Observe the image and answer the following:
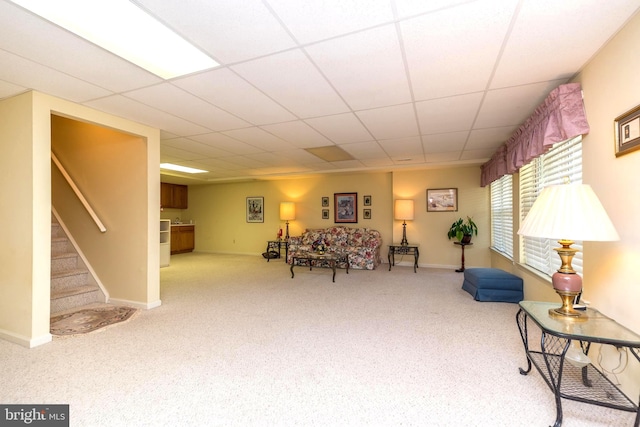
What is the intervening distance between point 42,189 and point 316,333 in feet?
9.13

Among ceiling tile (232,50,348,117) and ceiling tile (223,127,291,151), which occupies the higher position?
ceiling tile (232,50,348,117)

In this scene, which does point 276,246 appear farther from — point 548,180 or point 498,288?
point 548,180

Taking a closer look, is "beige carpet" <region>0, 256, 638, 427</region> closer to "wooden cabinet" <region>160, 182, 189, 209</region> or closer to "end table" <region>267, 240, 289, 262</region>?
"end table" <region>267, 240, 289, 262</region>

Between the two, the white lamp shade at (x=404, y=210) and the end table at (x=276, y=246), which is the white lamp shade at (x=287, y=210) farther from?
the white lamp shade at (x=404, y=210)

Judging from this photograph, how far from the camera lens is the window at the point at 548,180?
234 centimetres

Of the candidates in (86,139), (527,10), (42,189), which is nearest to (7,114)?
(42,189)

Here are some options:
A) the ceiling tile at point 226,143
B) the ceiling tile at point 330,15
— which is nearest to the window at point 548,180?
the ceiling tile at point 330,15

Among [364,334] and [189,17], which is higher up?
[189,17]

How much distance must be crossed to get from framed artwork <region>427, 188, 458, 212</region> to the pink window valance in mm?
2394

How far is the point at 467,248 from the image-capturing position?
593 centimetres

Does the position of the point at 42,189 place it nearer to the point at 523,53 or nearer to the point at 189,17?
the point at 189,17

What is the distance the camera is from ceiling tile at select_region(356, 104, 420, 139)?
113 inches

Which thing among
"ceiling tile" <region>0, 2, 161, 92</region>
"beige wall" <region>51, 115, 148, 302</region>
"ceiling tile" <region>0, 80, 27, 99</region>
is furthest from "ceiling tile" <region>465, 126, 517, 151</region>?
"ceiling tile" <region>0, 80, 27, 99</region>

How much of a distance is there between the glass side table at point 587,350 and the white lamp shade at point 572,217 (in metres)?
0.48
